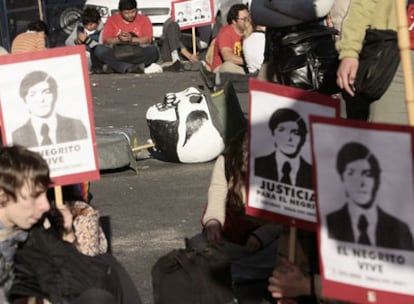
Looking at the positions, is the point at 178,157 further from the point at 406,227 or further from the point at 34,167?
the point at 406,227

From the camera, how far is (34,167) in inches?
179

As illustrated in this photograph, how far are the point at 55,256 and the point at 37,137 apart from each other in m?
0.78

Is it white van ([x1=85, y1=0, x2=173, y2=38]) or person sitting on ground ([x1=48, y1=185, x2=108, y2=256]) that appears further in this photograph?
white van ([x1=85, y1=0, x2=173, y2=38])

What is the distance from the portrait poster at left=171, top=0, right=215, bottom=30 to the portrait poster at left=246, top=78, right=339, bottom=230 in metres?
14.3

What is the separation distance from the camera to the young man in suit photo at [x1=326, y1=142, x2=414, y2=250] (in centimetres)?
361

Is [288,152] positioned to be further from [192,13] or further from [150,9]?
[150,9]

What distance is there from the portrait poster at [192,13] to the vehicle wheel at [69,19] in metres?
2.49

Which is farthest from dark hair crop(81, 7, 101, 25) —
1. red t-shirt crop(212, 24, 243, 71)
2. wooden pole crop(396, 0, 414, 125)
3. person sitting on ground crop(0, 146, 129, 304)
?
wooden pole crop(396, 0, 414, 125)

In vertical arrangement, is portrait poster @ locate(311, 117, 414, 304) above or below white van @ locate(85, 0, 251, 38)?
above

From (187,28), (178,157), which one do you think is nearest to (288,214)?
(178,157)

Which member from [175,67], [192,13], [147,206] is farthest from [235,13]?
[147,206]

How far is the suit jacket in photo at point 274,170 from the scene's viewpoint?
4348mm

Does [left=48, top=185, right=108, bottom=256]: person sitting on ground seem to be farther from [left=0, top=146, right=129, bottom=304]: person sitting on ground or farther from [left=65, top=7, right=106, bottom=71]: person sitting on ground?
[left=65, top=7, right=106, bottom=71]: person sitting on ground

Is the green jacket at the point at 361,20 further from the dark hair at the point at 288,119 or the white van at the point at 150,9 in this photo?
the white van at the point at 150,9
